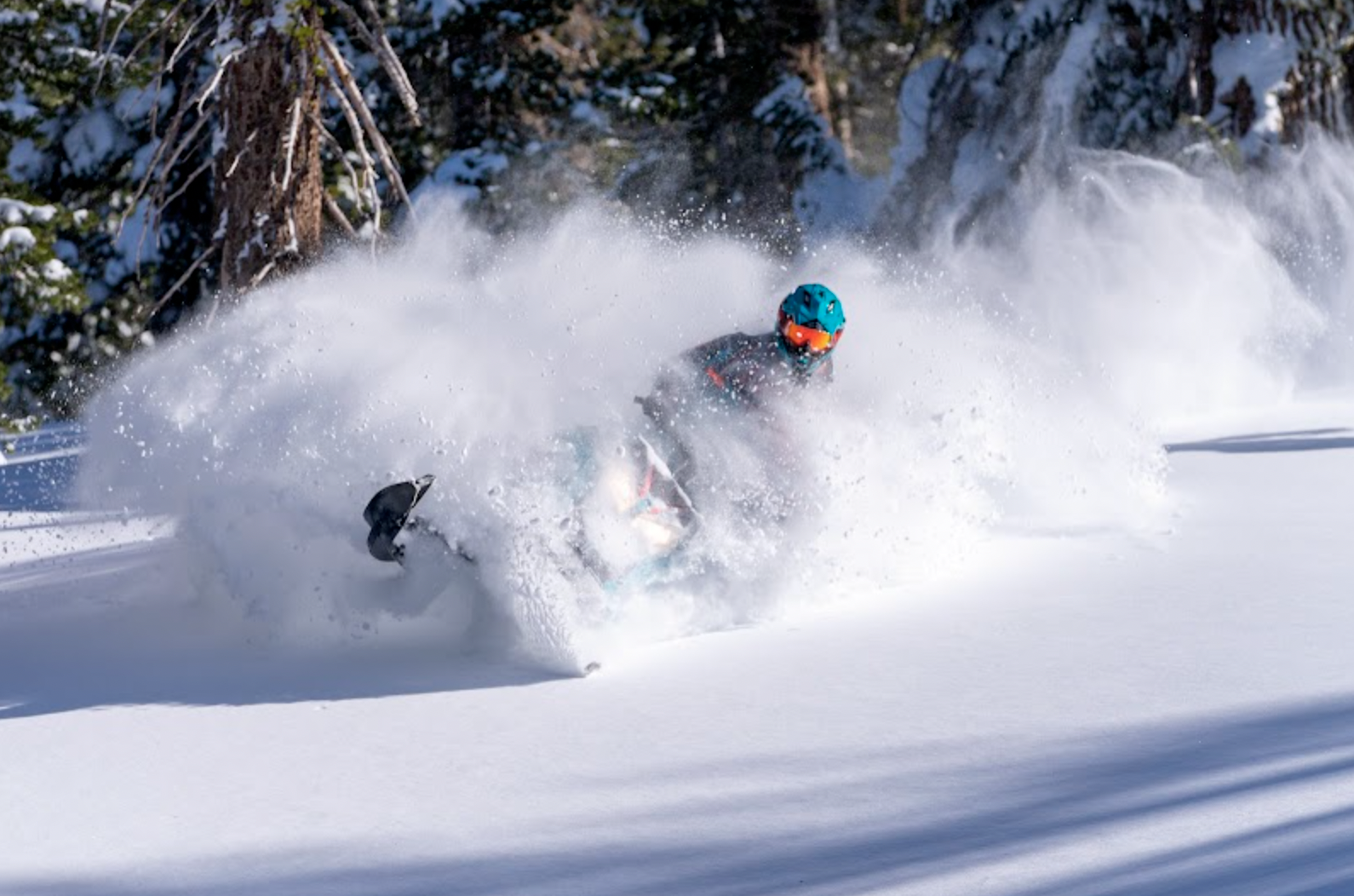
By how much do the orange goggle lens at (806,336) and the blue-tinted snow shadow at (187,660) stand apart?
7.94ft

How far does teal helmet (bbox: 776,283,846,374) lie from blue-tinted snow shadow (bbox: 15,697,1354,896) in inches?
147

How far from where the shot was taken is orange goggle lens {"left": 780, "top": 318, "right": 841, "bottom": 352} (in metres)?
8.57

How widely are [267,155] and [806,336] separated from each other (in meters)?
4.36

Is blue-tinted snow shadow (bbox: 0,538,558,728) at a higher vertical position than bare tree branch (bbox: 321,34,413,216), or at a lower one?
lower

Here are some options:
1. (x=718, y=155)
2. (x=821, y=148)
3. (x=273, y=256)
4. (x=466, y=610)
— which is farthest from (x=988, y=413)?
(x=718, y=155)

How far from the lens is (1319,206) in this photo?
19.8 m

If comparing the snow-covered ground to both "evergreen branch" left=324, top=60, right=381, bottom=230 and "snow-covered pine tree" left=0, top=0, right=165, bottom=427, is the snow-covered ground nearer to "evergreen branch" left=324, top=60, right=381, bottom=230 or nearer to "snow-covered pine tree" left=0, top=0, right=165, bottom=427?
"evergreen branch" left=324, top=60, right=381, bottom=230

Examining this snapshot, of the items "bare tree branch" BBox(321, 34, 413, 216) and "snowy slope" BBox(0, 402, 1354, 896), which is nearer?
"snowy slope" BBox(0, 402, 1354, 896)

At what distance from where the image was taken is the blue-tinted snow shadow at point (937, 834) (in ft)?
13.2

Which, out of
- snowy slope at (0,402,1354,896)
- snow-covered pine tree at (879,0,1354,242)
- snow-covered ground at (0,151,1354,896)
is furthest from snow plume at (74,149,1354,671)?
snow-covered pine tree at (879,0,1354,242)

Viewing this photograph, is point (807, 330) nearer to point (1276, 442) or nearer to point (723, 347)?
point (723, 347)

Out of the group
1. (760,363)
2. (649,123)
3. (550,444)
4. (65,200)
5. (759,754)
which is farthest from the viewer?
(649,123)

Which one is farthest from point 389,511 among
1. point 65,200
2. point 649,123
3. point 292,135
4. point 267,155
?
point 65,200

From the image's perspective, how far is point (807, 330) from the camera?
28.1ft
